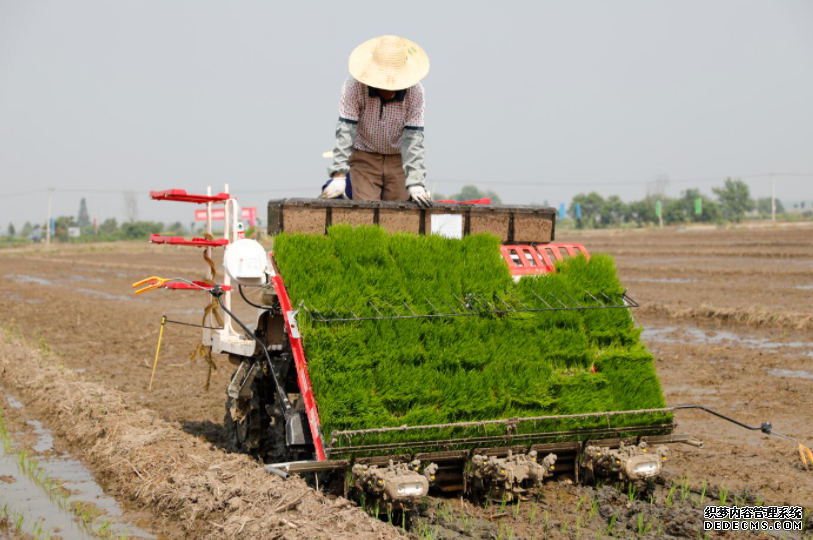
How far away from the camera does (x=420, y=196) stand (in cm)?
588

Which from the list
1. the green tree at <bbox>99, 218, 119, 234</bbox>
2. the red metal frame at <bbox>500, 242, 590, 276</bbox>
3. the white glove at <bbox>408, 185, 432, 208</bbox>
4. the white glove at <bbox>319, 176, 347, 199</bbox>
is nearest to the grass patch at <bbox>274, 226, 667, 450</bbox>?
the red metal frame at <bbox>500, 242, 590, 276</bbox>

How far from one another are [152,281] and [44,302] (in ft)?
50.3

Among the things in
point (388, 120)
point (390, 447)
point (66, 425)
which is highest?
point (388, 120)

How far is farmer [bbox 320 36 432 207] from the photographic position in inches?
238

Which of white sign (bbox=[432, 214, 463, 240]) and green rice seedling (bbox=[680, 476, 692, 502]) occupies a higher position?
white sign (bbox=[432, 214, 463, 240])

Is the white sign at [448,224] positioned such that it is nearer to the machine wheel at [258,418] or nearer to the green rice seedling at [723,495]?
the machine wheel at [258,418]

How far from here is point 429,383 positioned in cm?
474

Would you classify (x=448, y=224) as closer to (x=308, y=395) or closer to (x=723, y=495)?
(x=308, y=395)

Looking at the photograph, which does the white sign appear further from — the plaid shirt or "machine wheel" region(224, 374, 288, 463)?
"machine wheel" region(224, 374, 288, 463)

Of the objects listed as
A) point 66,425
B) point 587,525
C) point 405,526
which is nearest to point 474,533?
point 405,526

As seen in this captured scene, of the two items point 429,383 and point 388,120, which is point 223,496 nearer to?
point 429,383

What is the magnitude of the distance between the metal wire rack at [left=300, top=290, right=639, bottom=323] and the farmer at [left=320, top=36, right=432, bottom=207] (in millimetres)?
1022

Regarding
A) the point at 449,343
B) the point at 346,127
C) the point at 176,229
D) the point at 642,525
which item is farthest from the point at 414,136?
the point at 176,229

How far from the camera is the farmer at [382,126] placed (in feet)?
19.9
